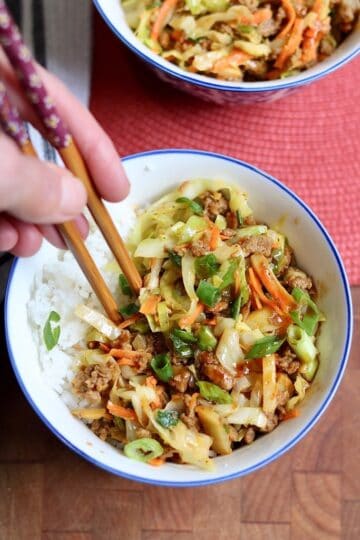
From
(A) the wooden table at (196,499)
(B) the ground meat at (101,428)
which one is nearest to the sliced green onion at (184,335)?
(B) the ground meat at (101,428)

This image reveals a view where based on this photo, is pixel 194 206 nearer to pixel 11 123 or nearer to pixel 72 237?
pixel 72 237

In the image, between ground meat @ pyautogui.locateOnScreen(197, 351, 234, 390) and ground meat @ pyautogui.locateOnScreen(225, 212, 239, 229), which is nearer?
ground meat @ pyautogui.locateOnScreen(197, 351, 234, 390)

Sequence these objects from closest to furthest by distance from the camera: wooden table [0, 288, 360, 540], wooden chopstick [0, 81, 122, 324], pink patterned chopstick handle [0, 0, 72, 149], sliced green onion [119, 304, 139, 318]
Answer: pink patterned chopstick handle [0, 0, 72, 149]
wooden chopstick [0, 81, 122, 324]
sliced green onion [119, 304, 139, 318]
wooden table [0, 288, 360, 540]

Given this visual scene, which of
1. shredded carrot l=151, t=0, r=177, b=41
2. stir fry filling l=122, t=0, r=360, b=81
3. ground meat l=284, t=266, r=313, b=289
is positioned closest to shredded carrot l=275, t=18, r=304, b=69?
stir fry filling l=122, t=0, r=360, b=81

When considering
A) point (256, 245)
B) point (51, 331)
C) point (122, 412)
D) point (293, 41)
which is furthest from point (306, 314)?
point (293, 41)

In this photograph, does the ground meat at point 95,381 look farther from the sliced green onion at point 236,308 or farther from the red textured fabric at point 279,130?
the red textured fabric at point 279,130

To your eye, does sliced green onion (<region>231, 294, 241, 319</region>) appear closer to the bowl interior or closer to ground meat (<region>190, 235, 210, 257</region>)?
ground meat (<region>190, 235, 210, 257</region>)

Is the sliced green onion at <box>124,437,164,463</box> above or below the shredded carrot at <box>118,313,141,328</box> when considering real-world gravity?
below
